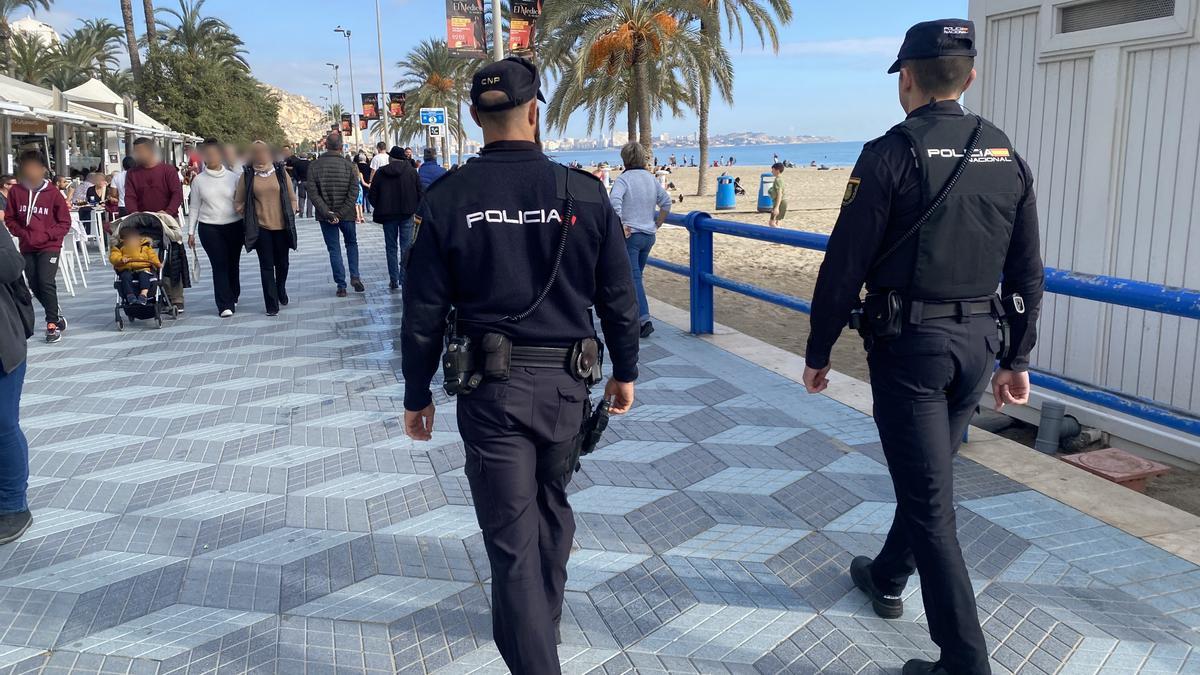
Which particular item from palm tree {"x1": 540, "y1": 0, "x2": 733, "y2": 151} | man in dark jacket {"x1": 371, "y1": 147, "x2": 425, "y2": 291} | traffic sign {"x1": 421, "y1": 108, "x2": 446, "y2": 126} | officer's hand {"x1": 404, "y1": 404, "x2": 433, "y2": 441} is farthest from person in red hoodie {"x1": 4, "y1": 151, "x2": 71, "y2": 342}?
traffic sign {"x1": 421, "y1": 108, "x2": 446, "y2": 126}

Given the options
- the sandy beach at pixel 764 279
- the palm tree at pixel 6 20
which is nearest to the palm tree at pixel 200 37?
the palm tree at pixel 6 20

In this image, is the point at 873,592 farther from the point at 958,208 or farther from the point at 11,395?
the point at 11,395

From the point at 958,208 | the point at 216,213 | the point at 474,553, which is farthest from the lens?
the point at 216,213

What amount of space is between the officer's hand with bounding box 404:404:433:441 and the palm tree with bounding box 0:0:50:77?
38916 mm

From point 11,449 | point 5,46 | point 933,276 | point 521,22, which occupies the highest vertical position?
point 5,46

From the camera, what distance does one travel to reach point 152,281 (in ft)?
29.5

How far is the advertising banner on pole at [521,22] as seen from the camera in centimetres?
1186

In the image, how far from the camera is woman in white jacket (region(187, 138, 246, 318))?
9.19m

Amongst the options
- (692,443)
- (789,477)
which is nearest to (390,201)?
(692,443)

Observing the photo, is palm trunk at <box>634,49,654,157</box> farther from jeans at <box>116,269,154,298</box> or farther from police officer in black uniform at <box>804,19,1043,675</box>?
police officer in black uniform at <box>804,19,1043,675</box>

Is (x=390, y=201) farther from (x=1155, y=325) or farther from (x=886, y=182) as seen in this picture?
(x=886, y=182)

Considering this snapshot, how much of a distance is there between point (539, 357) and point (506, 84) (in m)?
0.77

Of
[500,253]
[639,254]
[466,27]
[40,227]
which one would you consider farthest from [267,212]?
[500,253]

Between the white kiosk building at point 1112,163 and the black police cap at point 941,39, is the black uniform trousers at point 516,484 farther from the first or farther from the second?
the white kiosk building at point 1112,163
